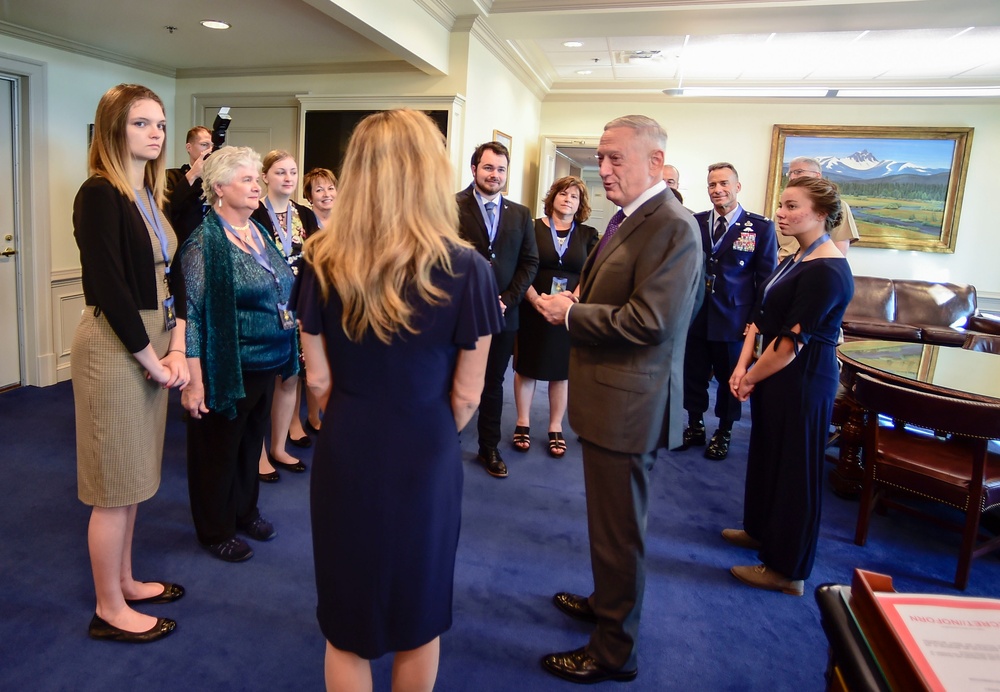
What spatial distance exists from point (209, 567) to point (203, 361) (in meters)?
0.82

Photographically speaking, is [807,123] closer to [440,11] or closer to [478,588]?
[440,11]

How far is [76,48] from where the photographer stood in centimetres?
480

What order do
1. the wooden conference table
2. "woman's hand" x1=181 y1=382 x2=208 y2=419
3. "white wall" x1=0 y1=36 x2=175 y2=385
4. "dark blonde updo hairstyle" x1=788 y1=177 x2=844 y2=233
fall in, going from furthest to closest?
"white wall" x1=0 y1=36 x2=175 y2=385, the wooden conference table, "dark blonde updo hairstyle" x1=788 y1=177 x2=844 y2=233, "woman's hand" x1=181 y1=382 x2=208 y2=419

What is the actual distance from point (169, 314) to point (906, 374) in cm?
297

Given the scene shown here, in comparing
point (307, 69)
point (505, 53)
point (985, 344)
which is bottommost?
point (985, 344)

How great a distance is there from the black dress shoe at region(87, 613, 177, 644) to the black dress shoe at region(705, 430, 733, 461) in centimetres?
306

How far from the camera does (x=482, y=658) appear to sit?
202 centimetres

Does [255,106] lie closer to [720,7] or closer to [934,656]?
[720,7]

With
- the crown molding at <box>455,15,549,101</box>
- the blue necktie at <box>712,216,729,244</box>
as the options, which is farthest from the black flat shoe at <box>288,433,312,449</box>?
the crown molding at <box>455,15,549,101</box>

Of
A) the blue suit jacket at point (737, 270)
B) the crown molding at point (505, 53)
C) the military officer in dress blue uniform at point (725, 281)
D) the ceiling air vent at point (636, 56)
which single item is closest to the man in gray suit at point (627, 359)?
the military officer in dress blue uniform at point (725, 281)

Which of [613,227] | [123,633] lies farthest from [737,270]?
[123,633]

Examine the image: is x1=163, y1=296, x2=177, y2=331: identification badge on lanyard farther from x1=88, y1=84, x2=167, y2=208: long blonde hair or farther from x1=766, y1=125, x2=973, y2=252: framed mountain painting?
x1=766, y1=125, x2=973, y2=252: framed mountain painting

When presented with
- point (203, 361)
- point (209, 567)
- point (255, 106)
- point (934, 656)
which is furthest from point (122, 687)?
point (255, 106)

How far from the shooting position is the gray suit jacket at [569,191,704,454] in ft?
5.56
